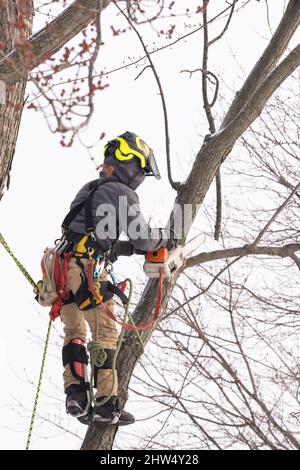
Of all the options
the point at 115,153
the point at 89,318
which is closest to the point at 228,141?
the point at 115,153

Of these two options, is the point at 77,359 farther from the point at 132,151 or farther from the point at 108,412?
the point at 132,151

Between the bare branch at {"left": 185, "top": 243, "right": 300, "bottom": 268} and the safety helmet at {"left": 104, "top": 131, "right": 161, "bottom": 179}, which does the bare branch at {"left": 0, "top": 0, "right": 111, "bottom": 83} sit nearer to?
the safety helmet at {"left": 104, "top": 131, "right": 161, "bottom": 179}

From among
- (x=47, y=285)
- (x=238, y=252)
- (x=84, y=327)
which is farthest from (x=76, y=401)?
(x=238, y=252)

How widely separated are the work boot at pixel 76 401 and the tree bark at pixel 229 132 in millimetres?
305

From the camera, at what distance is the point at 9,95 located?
4.10 metres

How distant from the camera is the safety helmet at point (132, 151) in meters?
4.73

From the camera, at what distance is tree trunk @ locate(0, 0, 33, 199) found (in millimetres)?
4023

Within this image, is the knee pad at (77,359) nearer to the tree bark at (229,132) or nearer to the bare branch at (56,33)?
the tree bark at (229,132)

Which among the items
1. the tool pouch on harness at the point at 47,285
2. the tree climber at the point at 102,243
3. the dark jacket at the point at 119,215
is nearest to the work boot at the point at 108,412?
the tree climber at the point at 102,243

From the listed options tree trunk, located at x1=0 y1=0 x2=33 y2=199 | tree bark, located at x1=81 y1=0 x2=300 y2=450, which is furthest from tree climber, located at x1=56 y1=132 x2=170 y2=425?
tree trunk, located at x1=0 y1=0 x2=33 y2=199

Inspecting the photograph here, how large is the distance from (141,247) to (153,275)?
0.25 meters

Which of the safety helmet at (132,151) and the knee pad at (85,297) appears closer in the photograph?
the knee pad at (85,297)
